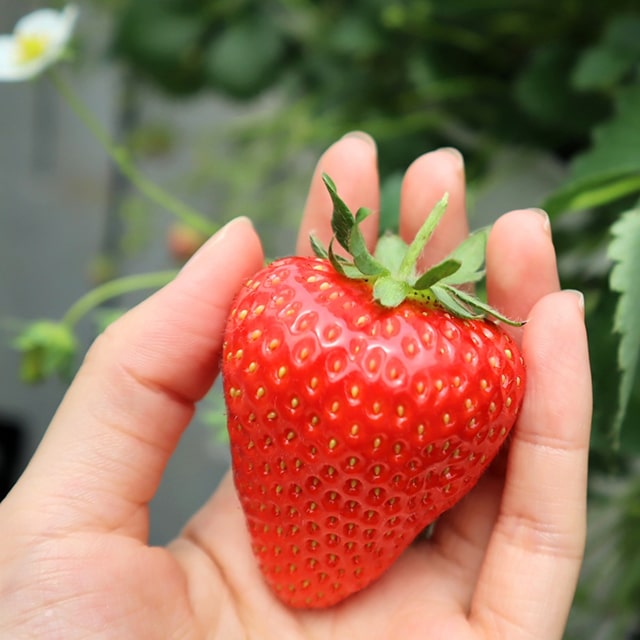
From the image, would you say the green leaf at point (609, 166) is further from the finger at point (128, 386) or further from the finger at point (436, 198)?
the finger at point (128, 386)

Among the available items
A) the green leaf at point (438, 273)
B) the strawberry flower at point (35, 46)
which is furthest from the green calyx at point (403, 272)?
the strawberry flower at point (35, 46)

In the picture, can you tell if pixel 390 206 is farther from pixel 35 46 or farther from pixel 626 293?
pixel 35 46

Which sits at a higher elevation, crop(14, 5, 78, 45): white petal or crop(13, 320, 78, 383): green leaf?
crop(14, 5, 78, 45): white petal

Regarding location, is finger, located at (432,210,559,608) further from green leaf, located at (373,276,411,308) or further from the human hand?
green leaf, located at (373,276,411,308)

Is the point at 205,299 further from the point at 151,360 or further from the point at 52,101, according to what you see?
the point at 52,101

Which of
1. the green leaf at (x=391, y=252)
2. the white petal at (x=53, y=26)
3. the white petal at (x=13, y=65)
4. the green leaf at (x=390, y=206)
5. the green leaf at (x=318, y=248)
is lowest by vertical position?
the green leaf at (x=390, y=206)

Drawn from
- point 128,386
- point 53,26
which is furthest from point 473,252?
point 53,26

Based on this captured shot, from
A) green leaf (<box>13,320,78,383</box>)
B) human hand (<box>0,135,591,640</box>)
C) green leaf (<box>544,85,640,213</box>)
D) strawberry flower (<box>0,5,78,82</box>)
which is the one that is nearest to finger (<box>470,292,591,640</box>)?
human hand (<box>0,135,591,640</box>)

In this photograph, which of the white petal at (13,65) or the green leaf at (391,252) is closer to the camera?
the green leaf at (391,252)

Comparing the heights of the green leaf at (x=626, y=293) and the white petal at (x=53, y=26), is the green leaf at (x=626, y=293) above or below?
below
